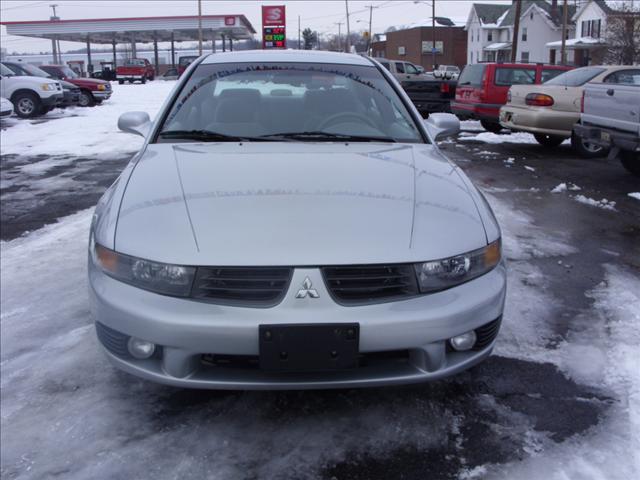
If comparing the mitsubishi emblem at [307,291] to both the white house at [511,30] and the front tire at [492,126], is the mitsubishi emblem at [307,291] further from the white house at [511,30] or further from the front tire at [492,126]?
the white house at [511,30]

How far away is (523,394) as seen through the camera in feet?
9.52

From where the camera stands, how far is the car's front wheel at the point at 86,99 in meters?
21.7

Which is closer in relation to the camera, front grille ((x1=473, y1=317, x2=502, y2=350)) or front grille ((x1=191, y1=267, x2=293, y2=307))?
front grille ((x1=191, y1=267, x2=293, y2=307))

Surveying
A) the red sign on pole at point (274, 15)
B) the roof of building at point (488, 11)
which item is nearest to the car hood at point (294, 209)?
the red sign on pole at point (274, 15)

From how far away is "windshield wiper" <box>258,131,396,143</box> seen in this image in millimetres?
3570

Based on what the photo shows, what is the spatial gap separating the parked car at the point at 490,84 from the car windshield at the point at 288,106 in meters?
10.1

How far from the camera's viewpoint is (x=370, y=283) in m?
2.36

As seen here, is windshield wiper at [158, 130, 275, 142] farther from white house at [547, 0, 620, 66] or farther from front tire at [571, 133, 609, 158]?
white house at [547, 0, 620, 66]

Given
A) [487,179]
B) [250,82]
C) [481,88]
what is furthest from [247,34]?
[250,82]

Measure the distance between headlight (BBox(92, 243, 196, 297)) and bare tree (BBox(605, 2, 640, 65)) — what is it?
35.2 meters

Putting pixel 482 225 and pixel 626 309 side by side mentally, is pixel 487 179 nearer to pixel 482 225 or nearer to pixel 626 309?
pixel 626 309

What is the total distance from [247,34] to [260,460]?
64595 millimetres

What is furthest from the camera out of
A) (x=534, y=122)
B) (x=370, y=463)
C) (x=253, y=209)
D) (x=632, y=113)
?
(x=534, y=122)

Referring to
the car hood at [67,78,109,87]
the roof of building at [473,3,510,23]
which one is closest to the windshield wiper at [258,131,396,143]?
the car hood at [67,78,109,87]
